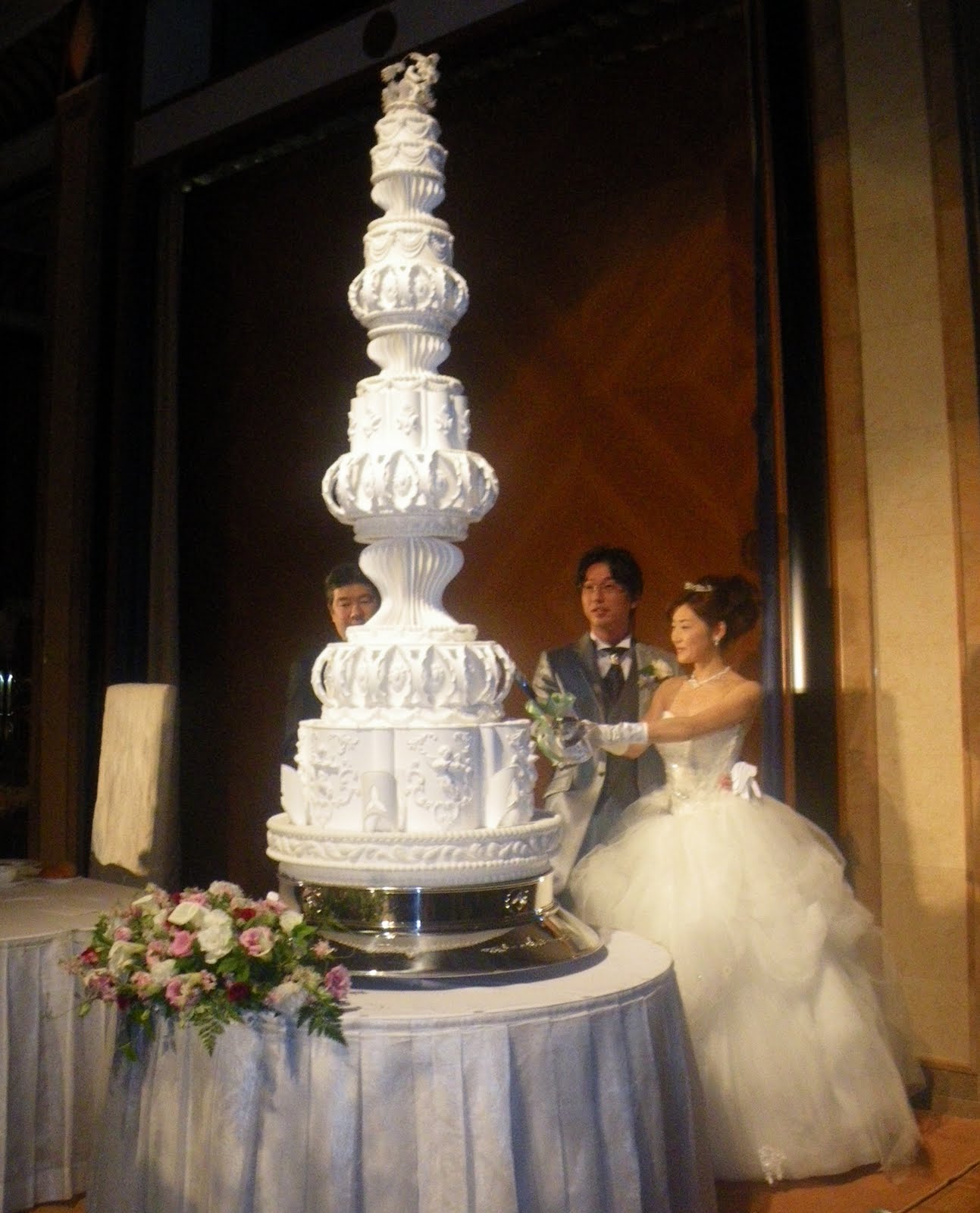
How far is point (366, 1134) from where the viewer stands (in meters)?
1.97

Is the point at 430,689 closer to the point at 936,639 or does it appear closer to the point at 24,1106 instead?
the point at 24,1106

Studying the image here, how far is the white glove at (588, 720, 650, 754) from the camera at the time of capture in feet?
10.8

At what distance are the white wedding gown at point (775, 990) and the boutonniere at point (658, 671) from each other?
582 millimetres

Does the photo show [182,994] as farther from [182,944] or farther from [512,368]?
[512,368]

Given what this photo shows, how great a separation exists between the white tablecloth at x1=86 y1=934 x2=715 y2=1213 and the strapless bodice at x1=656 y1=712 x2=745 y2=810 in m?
1.49

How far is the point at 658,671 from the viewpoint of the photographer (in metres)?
3.99

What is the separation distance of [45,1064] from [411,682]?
4.63 feet

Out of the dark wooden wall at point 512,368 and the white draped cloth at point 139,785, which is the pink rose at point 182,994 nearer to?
the white draped cloth at point 139,785

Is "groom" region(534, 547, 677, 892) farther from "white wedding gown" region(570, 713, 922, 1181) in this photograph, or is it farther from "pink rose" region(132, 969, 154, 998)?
"pink rose" region(132, 969, 154, 998)

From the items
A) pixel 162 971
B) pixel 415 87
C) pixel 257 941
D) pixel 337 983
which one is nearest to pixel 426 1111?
pixel 337 983

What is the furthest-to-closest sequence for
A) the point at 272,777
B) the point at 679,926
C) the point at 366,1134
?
the point at 272,777 → the point at 679,926 → the point at 366,1134

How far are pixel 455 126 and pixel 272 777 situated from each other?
3.07m

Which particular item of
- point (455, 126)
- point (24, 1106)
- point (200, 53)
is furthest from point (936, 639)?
point (200, 53)

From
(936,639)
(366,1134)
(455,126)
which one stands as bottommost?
(366,1134)
